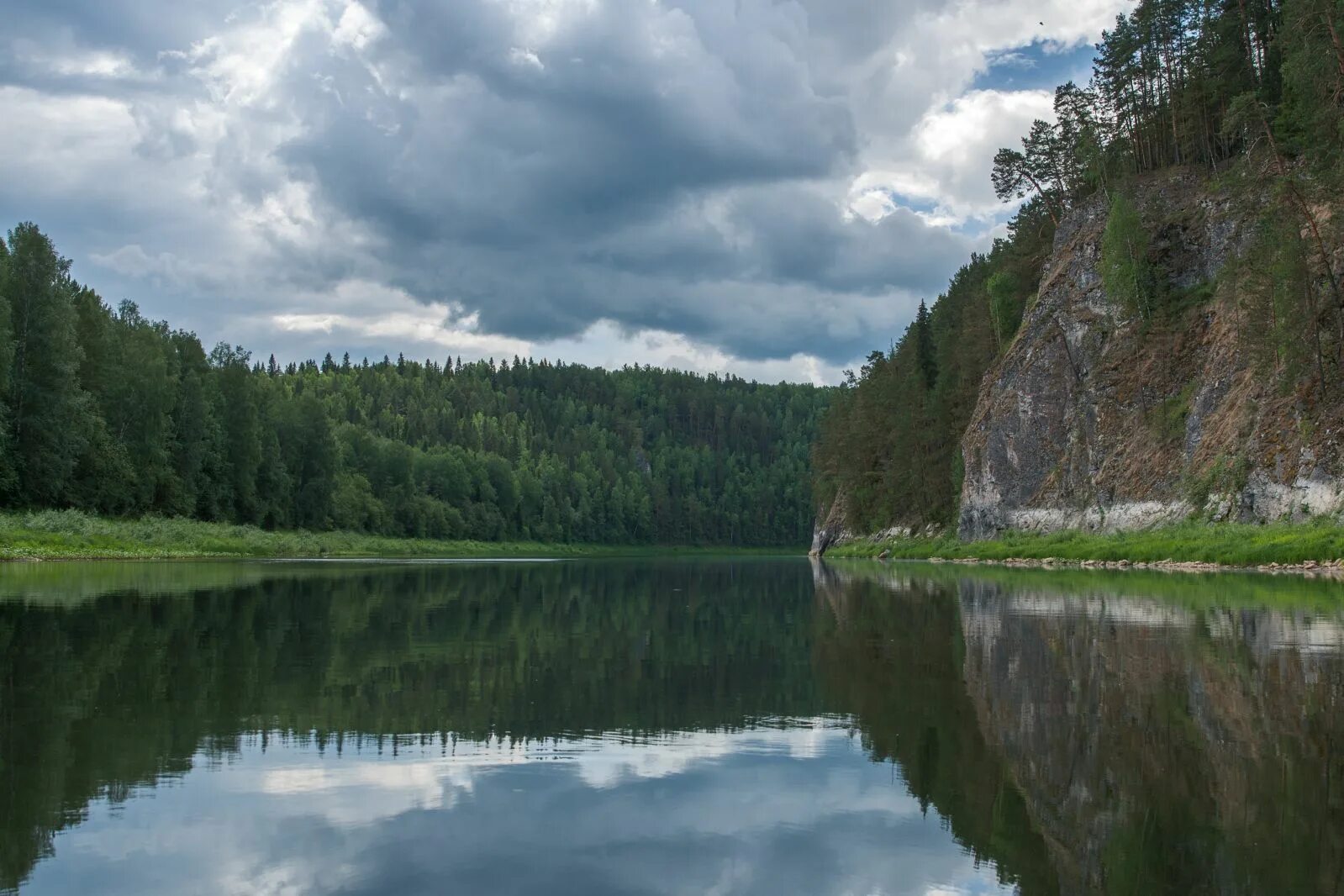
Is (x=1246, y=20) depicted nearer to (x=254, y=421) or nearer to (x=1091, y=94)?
(x=1091, y=94)

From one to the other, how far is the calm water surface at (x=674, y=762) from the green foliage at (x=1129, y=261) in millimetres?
44007

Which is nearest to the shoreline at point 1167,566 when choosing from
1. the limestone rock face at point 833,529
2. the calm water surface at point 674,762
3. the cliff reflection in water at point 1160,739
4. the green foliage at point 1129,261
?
the cliff reflection in water at point 1160,739

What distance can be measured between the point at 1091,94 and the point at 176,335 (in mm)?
74310

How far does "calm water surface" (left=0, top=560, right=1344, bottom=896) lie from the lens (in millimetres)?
6520

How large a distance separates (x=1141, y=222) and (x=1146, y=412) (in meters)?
11.7

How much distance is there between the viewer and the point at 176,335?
9388 centimetres

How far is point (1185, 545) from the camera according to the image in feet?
141

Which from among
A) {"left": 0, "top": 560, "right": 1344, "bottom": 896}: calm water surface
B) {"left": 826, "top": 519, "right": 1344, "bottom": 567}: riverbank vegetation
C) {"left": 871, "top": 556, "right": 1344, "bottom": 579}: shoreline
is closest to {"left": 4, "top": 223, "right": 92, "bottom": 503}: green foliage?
{"left": 0, "top": 560, "right": 1344, "bottom": 896}: calm water surface

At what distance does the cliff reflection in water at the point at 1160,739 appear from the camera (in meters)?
6.55

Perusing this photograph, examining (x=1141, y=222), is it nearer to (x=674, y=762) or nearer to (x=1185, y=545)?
(x=1185, y=545)

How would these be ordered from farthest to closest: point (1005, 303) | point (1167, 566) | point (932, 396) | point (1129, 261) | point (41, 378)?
point (932, 396)
point (1005, 303)
point (41, 378)
point (1129, 261)
point (1167, 566)

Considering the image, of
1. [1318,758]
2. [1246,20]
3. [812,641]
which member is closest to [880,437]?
[1246,20]

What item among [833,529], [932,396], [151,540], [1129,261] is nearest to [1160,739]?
[1129,261]

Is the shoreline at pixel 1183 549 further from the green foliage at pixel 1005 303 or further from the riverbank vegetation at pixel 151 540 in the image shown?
the riverbank vegetation at pixel 151 540
